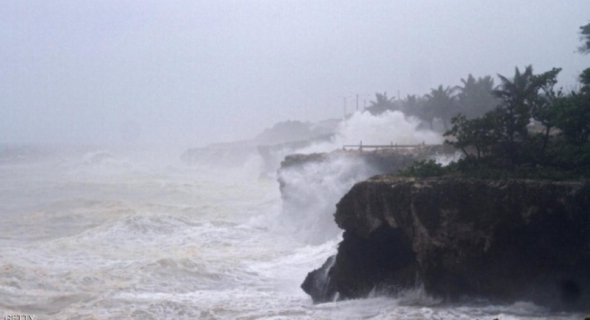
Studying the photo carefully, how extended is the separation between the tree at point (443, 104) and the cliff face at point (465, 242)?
36557 mm

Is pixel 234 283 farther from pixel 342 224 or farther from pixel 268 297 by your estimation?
pixel 342 224

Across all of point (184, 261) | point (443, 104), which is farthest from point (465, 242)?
point (443, 104)

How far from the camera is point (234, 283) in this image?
16875mm

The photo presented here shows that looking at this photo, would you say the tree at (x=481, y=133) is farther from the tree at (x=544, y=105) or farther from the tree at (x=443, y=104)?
the tree at (x=443, y=104)

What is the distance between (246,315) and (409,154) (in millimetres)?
14731

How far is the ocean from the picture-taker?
13.3 meters

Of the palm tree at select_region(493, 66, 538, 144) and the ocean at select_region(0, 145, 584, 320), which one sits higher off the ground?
the palm tree at select_region(493, 66, 538, 144)

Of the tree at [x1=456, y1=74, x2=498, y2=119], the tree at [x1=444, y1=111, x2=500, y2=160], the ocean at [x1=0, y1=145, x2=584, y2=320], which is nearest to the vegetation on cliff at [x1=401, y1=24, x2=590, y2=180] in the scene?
the tree at [x1=444, y1=111, x2=500, y2=160]

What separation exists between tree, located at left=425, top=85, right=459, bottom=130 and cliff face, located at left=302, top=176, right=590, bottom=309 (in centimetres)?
3656

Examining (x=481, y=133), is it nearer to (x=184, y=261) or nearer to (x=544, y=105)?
(x=544, y=105)

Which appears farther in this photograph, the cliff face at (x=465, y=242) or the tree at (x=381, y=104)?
the tree at (x=381, y=104)

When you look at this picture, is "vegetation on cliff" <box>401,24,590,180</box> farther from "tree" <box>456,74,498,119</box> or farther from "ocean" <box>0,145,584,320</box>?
"tree" <box>456,74,498,119</box>

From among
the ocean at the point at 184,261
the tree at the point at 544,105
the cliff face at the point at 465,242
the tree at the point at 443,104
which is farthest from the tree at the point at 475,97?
the cliff face at the point at 465,242

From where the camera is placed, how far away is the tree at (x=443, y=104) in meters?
50.2
